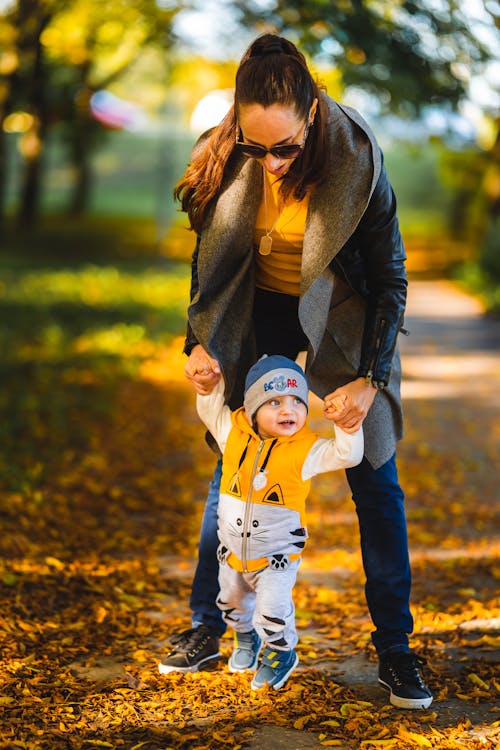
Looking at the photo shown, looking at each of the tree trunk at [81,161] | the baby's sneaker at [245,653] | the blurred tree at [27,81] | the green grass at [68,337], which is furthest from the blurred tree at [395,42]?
the tree trunk at [81,161]

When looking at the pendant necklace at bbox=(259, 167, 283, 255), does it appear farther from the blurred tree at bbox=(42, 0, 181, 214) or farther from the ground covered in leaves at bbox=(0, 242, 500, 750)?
the blurred tree at bbox=(42, 0, 181, 214)

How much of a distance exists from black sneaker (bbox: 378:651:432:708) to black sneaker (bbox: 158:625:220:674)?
623 millimetres

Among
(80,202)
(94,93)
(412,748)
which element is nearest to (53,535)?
(412,748)

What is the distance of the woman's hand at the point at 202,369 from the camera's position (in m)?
3.44

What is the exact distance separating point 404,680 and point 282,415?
975mm

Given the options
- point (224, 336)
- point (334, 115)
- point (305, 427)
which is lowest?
point (305, 427)

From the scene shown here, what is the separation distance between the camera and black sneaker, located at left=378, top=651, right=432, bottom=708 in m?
3.33

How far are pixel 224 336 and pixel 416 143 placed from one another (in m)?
16.5

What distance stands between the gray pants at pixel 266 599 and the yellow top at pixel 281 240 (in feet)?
3.12

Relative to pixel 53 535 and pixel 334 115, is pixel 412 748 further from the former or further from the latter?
pixel 53 535

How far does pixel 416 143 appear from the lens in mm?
19078

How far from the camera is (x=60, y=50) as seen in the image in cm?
2541

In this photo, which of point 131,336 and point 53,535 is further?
point 131,336

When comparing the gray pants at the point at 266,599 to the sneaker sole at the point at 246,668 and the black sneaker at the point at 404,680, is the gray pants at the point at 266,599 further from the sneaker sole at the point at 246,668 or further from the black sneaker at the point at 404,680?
the black sneaker at the point at 404,680
